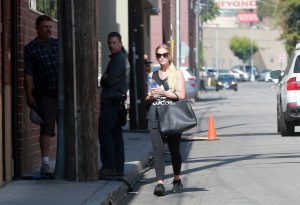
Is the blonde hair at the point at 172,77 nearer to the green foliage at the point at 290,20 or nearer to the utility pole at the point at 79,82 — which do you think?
the utility pole at the point at 79,82

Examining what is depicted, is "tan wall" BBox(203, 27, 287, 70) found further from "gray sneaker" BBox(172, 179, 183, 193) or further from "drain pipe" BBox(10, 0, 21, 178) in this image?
"gray sneaker" BBox(172, 179, 183, 193)

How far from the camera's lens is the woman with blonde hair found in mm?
11805

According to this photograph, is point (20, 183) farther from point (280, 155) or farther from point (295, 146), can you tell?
point (295, 146)

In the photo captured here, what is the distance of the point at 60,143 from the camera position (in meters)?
12.3

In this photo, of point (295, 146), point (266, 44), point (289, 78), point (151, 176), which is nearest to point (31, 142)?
point (151, 176)

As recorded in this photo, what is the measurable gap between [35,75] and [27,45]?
42 cm

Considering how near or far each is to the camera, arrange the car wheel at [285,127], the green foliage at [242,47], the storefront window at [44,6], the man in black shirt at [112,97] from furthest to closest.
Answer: the green foliage at [242,47] < the car wheel at [285,127] < the storefront window at [44,6] < the man in black shirt at [112,97]

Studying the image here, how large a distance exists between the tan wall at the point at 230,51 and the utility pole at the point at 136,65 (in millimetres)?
118323

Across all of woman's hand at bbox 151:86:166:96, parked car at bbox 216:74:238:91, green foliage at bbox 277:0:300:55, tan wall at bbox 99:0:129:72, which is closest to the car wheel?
tan wall at bbox 99:0:129:72

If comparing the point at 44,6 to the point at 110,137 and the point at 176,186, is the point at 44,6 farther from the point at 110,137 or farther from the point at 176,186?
the point at 176,186

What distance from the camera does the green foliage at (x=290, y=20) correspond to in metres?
80.6

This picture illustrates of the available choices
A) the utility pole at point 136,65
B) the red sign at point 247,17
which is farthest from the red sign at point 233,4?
the utility pole at point 136,65

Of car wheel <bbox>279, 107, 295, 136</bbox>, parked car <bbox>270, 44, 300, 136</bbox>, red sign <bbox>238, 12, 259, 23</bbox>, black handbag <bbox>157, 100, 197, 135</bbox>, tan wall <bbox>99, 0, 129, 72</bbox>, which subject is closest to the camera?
black handbag <bbox>157, 100, 197, 135</bbox>

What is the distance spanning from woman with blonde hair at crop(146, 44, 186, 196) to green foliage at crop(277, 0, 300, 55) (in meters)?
68.4
